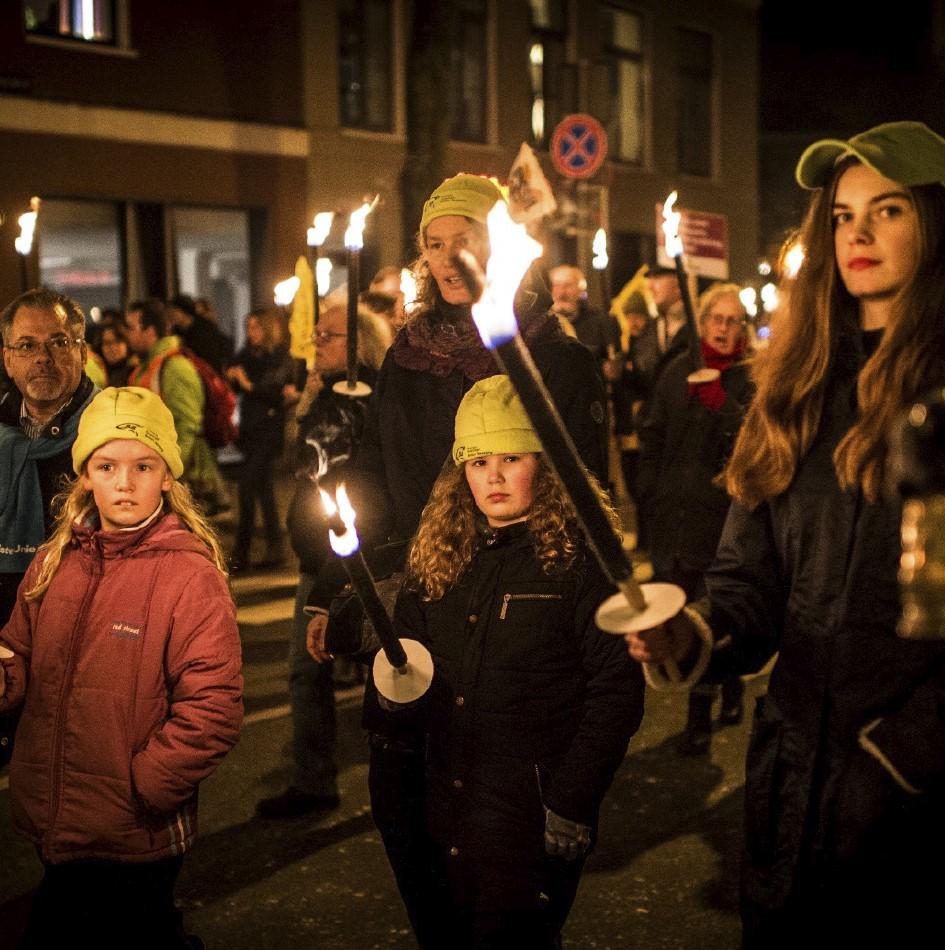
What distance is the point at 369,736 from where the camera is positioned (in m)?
3.52

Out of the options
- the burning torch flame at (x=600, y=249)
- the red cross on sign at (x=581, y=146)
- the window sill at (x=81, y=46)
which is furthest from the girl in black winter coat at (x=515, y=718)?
the window sill at (x=81, y=46)

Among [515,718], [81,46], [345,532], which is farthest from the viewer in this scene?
[81,46]

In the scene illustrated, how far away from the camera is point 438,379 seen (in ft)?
13.8

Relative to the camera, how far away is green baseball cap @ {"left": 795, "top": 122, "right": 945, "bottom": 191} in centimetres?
254

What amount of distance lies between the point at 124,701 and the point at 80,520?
552mm

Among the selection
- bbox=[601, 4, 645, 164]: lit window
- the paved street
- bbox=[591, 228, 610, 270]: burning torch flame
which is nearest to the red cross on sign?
bbox=[591, 228, 610, 270]: burning torch flame

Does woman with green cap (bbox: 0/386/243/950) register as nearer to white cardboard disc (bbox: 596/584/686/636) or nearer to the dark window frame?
white cardboard disc (bbox: 596/584/686/636)

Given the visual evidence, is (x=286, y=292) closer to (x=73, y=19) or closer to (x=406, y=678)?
(x=406, y=678)

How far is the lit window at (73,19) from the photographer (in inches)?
615

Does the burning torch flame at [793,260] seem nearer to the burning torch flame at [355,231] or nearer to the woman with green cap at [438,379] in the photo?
the woman with green cap at [438,379]

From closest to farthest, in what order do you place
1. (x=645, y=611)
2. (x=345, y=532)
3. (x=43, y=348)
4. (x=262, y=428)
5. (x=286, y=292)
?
(x=645, y=611), (x=345, y=532), (x=43, y=348), (x=286, y=292), (x=262, y=428)

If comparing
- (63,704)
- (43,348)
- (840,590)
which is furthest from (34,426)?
(840,590)

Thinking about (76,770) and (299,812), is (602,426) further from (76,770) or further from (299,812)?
(299,812)

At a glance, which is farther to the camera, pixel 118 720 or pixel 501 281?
pixel 118 720
